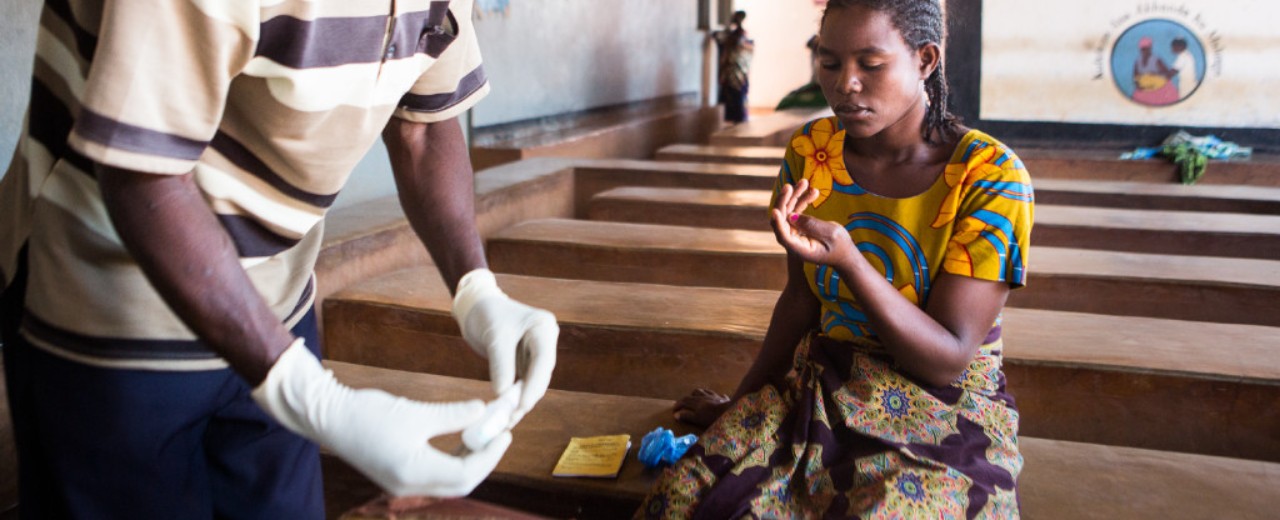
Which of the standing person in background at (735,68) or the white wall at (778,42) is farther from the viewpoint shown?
the white wall at (778,42)

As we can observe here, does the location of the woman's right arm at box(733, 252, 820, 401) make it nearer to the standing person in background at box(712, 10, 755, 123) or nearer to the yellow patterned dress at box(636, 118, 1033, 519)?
the yellow patterned dress at box(636, 118, 1033, 519)

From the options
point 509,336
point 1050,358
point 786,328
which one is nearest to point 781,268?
point 1050,358

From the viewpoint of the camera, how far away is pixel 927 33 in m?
1.74

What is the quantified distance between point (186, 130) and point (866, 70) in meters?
1.10

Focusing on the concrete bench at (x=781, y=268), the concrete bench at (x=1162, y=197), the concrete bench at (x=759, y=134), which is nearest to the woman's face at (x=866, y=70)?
the concrete bench at (x=781, y=268)

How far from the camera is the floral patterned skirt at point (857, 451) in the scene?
1494mm

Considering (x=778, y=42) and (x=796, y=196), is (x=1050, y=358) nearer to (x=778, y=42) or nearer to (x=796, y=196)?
(x=796, y=196)

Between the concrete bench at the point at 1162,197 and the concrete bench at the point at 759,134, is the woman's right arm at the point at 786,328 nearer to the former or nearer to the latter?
the concrete bench at the point at 1162,197

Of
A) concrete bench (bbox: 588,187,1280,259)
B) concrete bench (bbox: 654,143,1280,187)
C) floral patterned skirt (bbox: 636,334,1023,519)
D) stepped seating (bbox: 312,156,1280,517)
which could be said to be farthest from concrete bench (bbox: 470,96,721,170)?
floral patterned skirt (bbox: 636,334,1023,519)

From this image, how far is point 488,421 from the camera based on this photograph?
108 cm

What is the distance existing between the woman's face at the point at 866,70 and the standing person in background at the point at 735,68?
823 centimetres

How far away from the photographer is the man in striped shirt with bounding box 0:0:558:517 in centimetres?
96

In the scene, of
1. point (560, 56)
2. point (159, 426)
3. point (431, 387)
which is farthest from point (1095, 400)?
point (560, 56)

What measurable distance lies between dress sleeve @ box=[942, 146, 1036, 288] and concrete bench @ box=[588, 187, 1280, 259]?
2.31m
